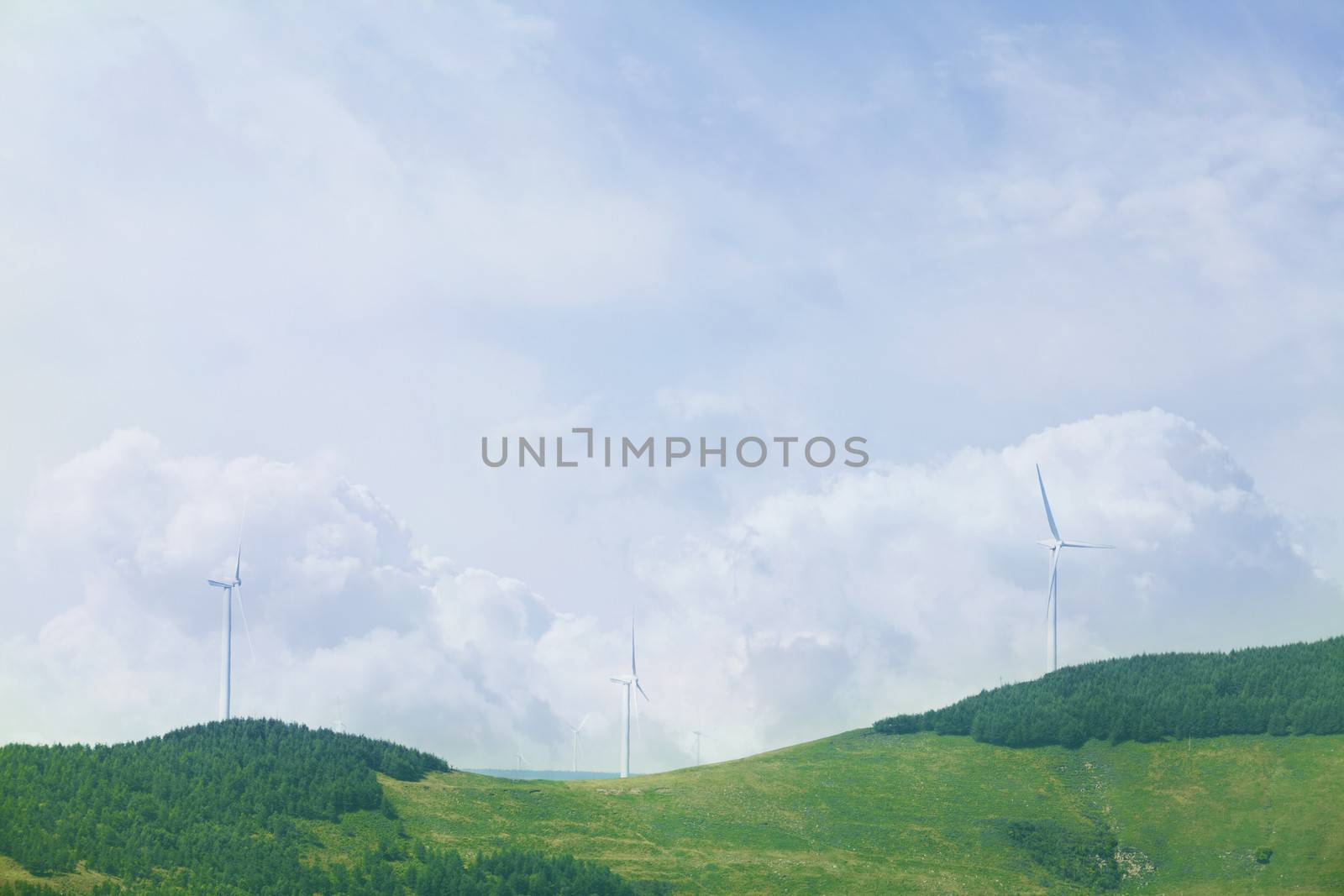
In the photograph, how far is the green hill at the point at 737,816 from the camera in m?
81.5

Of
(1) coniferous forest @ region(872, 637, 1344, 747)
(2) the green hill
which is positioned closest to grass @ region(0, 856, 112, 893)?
(2) the green hill

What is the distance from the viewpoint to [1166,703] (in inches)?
4786

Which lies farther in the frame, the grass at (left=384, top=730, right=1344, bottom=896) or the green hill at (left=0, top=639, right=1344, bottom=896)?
the grass at (left=384, top=730, right=1344, bottom=896)

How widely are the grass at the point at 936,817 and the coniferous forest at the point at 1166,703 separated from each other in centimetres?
214

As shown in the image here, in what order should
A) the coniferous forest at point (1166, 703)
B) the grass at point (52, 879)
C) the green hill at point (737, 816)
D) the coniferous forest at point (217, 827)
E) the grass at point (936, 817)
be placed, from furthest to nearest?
A: the coniferous forest at point (1166, 703) < the grass at point (936, 817) < the green hill at point (737, 816) < the coniferous forest at point (217, 827) < the grass at point (52, 879)

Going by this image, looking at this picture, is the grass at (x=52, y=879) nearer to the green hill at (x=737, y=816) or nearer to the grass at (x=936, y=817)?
the green hill at (x=737, y=816)

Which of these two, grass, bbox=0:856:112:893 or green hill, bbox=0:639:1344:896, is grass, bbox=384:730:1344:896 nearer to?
green hill, bbox=0:639:1344:896

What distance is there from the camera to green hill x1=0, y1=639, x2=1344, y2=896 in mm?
81500

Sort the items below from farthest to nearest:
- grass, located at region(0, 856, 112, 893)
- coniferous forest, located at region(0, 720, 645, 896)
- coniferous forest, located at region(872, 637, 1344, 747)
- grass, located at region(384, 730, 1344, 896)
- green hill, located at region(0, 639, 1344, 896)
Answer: coniferous forest, located at region(872, 637, 1344, 747)
grass, located at region(384, 730, 1344, 896)
green hill, located at region(0, 639, 1344, 896)
coniferous forest, located at region(0, 720, 645, 896)
grass, located at region(0, 856, 112, 893)

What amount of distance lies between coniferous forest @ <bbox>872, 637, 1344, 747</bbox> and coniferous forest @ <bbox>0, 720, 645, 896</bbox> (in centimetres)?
5500

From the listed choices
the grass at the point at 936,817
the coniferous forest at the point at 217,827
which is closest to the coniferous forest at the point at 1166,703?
the grass at the point at 936,817

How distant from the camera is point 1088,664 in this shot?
467 feet

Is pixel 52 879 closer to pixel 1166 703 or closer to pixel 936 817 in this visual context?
pixel 936 817

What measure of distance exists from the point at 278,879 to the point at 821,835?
138 ft
